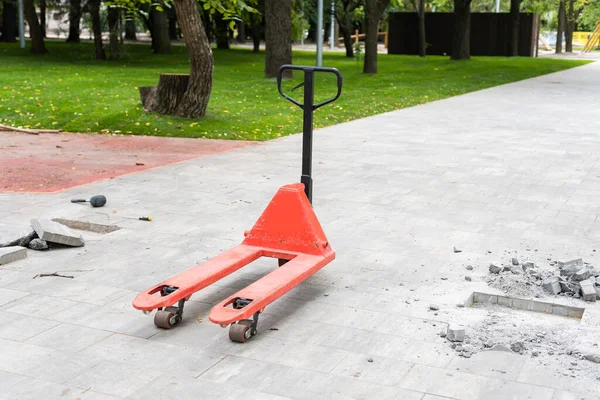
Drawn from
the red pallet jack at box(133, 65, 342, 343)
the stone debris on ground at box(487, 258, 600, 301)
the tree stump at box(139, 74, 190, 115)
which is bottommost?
the stone debris on ground at box(487, 258, 600, 301)

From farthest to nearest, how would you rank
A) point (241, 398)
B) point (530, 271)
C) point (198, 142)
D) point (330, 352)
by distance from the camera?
point (198, 142), point (530, 271), point (330, 352), point (241, 398)

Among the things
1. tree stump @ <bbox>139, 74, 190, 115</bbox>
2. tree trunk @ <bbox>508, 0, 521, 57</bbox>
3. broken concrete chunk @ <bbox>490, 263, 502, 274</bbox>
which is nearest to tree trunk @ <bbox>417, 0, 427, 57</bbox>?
tree trunk @ <bbox>508, 0, 521, 57</bbox>

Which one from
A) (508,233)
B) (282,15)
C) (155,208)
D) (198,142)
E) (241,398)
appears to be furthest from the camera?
(282,15)

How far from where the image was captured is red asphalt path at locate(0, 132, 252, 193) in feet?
32.1

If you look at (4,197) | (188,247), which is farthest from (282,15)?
(188,247)

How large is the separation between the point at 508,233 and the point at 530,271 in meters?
1.32

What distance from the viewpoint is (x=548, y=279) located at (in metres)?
5.91

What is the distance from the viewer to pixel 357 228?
7.51 metres

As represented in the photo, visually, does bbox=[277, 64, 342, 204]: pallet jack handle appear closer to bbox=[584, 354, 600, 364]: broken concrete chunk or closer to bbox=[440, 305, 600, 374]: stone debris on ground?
bbox=[440, 305, 600, 374]: stone debris on ground

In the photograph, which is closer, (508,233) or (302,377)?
(302,377)

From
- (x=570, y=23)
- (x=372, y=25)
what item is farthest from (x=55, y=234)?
(x=570, y=23)

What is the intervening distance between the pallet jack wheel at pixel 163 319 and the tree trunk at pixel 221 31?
35.1 meters

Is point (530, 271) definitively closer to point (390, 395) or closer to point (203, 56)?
point (390, 395)

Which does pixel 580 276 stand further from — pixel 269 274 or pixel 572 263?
pixel 269 274
